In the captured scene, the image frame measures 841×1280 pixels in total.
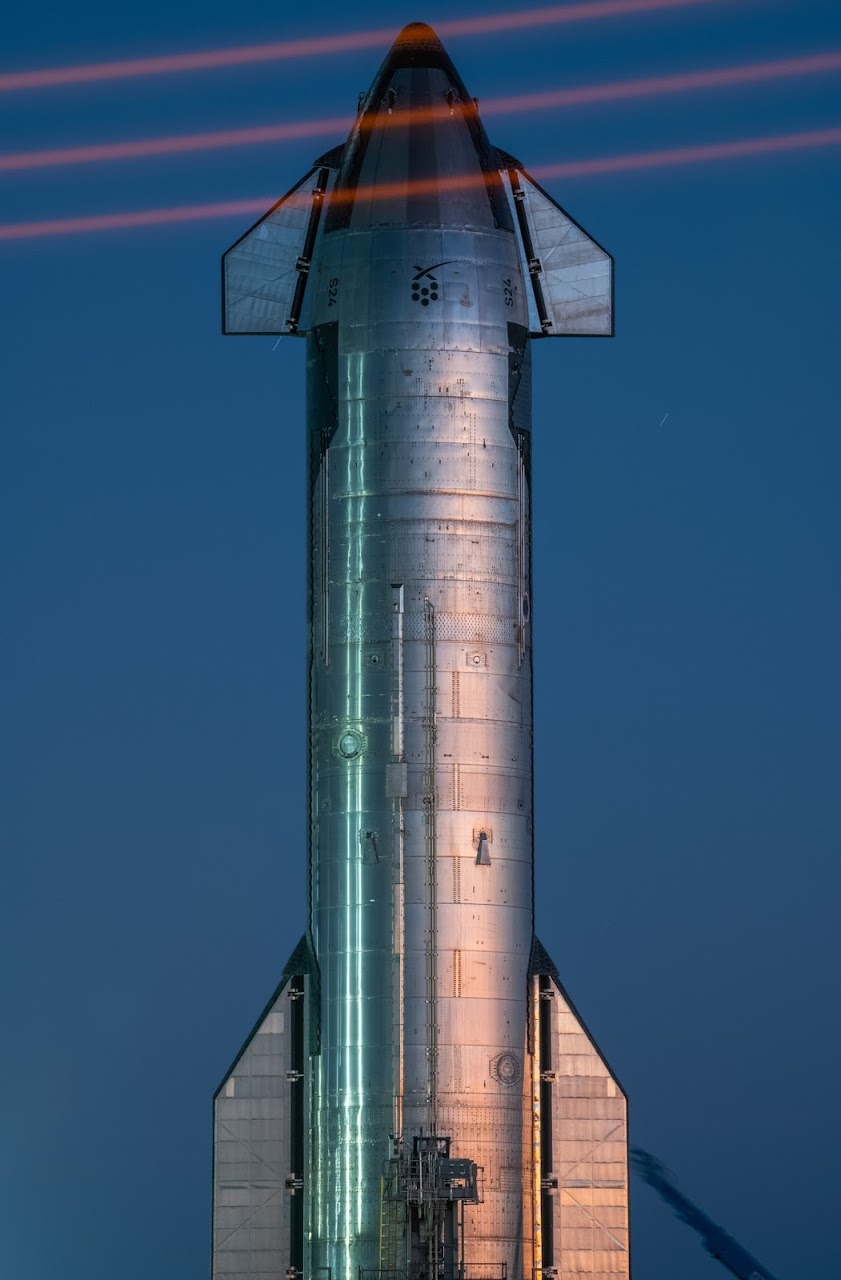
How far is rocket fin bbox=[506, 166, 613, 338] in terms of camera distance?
79250mm

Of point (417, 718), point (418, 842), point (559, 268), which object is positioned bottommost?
point (418, 842)

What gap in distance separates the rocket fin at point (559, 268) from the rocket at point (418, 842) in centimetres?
163

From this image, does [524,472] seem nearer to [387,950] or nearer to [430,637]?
[430,637]

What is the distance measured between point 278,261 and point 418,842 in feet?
45.1

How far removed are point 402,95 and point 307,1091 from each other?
21.6m

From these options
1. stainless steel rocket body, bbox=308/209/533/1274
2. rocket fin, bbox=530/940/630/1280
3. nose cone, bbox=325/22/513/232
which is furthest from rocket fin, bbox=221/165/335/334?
rocket fin, bbox=530/940/630/1280

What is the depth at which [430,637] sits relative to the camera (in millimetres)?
74875

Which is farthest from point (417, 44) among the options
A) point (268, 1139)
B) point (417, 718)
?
point (268, 1139)

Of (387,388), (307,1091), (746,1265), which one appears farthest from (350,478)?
(746,1265)

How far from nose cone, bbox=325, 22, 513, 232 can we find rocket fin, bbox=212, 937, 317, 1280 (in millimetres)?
15648

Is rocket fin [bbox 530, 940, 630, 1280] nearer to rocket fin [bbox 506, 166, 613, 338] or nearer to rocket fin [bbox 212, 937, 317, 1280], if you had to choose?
rocket fin [bbox 212, 937, 317, 1280]

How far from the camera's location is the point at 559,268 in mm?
79562

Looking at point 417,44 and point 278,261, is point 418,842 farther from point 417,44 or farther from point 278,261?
point 417,44

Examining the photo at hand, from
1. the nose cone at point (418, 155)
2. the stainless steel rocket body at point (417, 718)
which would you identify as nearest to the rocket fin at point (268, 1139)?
the stainless steel rocket body at point (417, 718)
